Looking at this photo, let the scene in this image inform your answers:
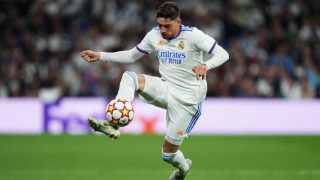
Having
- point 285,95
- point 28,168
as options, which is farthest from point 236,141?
point 28,168

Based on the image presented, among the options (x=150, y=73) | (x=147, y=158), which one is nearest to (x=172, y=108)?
(x=147, y=158)

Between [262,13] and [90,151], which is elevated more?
[262,13]

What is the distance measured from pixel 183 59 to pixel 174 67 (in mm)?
139

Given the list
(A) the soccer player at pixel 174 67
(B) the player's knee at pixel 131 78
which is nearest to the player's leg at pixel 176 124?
(A) the soccer player at pixel 174 67

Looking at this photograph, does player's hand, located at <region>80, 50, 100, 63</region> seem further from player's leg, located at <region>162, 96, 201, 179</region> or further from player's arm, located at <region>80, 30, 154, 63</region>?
player's leg, located at <region>162, 96, 201, 179</region>

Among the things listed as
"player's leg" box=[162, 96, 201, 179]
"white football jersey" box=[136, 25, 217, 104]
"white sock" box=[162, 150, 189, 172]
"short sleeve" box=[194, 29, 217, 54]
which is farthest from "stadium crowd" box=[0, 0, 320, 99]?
"short sleeve" box=[194, 29, 217, 54]

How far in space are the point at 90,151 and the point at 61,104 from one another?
274cm

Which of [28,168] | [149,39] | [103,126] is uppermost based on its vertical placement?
[149,39]

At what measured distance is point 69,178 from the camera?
9.22m

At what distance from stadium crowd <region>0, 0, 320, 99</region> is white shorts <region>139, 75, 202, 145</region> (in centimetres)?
772

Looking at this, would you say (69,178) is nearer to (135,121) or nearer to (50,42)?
(135,121)

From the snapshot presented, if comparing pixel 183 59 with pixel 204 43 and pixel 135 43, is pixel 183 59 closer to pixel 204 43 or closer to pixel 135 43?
→ pixel 204 43

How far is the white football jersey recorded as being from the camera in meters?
7.68

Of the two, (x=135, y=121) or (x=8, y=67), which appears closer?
(x=135, y=121)
